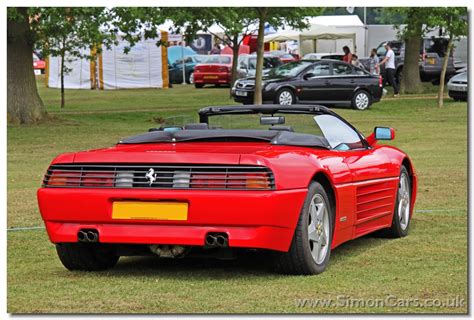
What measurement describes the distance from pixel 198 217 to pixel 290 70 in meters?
24.2

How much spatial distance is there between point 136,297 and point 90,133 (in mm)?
18303

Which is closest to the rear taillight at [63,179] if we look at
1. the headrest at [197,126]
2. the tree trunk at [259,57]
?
the headrest at [197,126]

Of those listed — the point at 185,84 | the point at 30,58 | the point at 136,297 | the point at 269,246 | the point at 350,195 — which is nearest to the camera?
the point at 136,297

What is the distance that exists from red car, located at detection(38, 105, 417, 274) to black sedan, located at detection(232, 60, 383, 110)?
22179 millimetres

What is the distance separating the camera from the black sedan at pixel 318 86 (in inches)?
1166

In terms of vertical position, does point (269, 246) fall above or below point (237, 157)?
below

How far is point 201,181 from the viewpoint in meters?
6.45

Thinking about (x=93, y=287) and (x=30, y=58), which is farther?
(x=30, y=58)

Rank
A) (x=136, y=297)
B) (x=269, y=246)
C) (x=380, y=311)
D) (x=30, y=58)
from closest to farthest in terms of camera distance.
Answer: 1. (x=380, y=311)
2. (x=136, y=297)
3. (x=269, y=246)
4. (x=30, y=58)

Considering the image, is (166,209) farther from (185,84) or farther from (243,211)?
(185,84)

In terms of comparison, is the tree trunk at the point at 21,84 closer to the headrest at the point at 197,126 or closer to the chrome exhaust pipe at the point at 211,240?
the headrest at the point at 197,126

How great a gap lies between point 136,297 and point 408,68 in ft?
104
